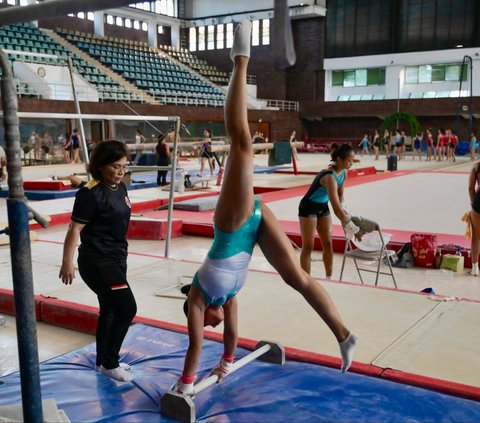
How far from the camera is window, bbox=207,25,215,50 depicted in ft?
127

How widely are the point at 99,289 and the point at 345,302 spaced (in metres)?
2.26

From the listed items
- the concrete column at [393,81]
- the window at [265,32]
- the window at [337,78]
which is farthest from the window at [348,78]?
the window at [265,32]

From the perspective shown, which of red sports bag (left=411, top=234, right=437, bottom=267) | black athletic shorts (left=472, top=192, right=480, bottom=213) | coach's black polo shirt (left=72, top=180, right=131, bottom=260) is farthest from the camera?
red sports bag (left=411, top=234, right=437, bottom=267)

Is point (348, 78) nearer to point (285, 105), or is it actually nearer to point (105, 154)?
point (285, 105)

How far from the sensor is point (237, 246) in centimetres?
291

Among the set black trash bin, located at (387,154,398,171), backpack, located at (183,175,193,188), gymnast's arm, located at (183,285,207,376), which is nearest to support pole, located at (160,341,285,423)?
gymnast's arm, located at (183,285,207,376)

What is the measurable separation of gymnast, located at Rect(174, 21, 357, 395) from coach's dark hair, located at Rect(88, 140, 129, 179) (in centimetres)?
74

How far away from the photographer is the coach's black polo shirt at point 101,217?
3168 millimetres

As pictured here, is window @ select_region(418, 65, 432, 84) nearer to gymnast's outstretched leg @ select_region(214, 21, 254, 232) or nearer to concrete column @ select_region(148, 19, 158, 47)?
concrete column @ select_region(148, 19, 158, 47)

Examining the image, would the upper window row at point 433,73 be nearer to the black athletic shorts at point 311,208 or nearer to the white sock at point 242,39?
the black athletic shorts at point 311,208

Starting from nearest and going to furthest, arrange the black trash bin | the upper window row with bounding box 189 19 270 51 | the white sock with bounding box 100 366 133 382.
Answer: the white sock with bounding box 100 366 133 382 → the black trash bin → the upper window row with bounding box 189 19 270 51

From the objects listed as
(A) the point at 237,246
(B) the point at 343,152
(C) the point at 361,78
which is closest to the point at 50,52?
(C) the point at 361,78

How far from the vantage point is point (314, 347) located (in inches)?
149

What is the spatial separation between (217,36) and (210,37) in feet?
1.83
